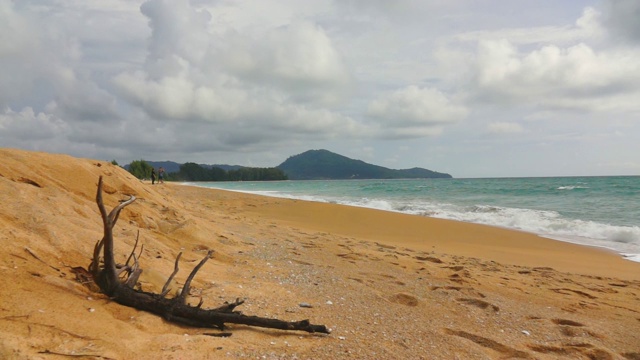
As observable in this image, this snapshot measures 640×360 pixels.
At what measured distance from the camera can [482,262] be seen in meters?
8.98

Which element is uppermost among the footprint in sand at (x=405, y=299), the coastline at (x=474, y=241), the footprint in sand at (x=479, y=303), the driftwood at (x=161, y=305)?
the driftwood at (x=161, y=305)

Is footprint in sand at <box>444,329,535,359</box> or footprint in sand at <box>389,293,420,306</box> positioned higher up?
footprint in sand at <box>389,293,420,306</box>

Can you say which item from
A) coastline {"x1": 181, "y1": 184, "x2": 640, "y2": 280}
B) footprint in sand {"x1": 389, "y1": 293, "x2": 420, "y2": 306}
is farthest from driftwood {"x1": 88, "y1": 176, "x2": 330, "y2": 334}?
coastline {"x1": 181, "y1": 184, "x2": 640, "y2": 280}

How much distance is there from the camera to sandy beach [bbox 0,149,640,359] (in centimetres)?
303

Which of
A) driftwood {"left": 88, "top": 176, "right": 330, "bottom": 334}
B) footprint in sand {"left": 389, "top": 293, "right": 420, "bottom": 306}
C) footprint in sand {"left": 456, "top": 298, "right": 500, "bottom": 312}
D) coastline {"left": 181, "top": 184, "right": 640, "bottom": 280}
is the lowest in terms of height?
coastline {"left": 181, "top": 184, "right": 640, "bottom": 280}

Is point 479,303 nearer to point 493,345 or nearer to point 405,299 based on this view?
point 405,299

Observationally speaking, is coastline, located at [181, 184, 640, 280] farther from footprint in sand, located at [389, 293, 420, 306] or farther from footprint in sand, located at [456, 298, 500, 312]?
footprint in sand, located at [389, 293, 420, 306]

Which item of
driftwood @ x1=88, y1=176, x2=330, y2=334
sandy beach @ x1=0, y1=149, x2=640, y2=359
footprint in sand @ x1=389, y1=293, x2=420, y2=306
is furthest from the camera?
footprint in sand @ x1=389, y1=293, x2=420, y2=306

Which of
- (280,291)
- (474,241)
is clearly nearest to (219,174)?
(474,241)

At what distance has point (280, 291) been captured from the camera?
5047 mm

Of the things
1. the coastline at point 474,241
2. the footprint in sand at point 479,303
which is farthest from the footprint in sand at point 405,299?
the coastline at point 474,241

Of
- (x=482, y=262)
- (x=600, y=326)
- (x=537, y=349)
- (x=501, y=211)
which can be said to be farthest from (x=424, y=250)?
(x=501, y=211)

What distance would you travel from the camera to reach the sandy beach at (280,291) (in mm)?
3025

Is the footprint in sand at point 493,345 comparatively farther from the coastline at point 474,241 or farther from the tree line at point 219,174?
the tree line at point 219,174
